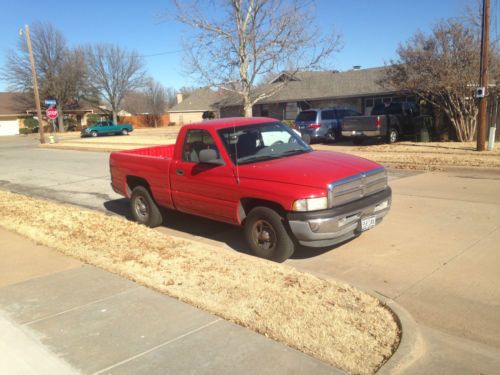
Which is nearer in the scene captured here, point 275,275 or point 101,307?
point 101,307

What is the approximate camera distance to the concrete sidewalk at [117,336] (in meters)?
3.27

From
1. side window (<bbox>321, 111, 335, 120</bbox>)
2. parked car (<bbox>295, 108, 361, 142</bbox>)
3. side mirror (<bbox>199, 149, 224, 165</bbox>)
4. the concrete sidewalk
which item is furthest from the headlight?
side window (<bbox>321, 111, 335, 120</bbox>)

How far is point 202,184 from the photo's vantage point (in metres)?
6.22

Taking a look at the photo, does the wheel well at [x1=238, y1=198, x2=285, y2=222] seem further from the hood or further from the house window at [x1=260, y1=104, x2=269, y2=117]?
the house window at [x1=260, y1=104, x2=269, y2=117]

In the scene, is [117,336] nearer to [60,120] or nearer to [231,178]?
[231,178]

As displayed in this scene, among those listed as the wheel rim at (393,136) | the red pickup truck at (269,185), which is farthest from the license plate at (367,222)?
the wheel rim at (393,136)

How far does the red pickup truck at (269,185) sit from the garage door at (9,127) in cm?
6221

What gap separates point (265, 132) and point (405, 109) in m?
15.9

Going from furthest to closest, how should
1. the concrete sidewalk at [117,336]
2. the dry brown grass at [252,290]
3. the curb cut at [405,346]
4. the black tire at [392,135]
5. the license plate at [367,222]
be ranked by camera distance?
the black tire at [392,135]
the license plate at [367,222]
the dry brown grass at [252,290]
the concrete sidewalk at [117,336]
the curb cut at [405,346]

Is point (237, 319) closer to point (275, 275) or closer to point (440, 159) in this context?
point (275, 275)

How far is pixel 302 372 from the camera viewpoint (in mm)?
3102

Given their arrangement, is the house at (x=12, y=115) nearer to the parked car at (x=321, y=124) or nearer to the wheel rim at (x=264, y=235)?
the parked car at (x=321, y=124)

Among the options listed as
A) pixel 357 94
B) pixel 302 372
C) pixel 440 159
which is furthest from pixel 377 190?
pixel 357 94

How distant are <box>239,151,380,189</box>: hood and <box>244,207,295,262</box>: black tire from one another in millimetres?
432
